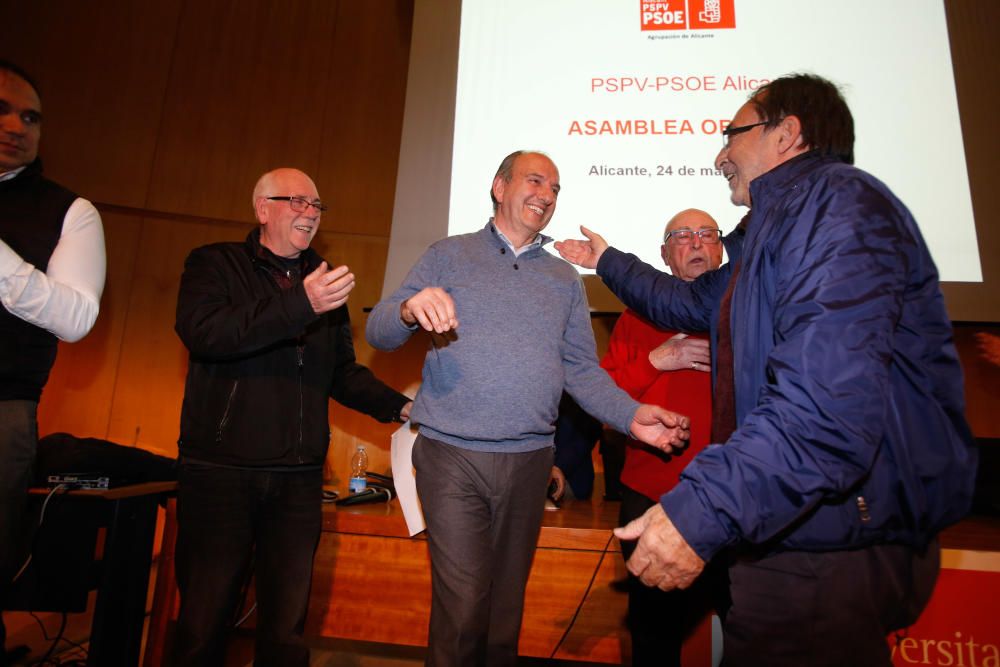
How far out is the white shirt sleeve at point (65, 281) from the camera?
4.25 ft

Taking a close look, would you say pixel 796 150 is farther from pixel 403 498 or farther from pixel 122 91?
pixel 122 91

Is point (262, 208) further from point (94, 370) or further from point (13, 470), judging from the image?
point (94, 370)

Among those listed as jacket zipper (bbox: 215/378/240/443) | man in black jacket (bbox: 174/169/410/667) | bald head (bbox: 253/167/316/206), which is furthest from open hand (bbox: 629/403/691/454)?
bald head (bbox: 253/167/316/206)

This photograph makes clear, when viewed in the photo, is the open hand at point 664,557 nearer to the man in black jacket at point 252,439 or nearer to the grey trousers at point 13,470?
Answer: the man in black jacket at point 252,439

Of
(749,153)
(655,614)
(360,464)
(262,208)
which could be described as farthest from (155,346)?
(749,153)

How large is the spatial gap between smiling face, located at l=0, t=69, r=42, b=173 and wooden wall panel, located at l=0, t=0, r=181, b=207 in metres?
2.79

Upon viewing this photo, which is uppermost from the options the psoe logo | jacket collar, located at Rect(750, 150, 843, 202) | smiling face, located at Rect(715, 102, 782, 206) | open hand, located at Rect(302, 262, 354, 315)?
the psoe logo

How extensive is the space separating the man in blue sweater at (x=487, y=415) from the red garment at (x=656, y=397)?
286 mm

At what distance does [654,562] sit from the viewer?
0.89 metres

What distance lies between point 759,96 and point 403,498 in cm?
168

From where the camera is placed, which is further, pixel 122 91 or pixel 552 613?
pixel 122 91

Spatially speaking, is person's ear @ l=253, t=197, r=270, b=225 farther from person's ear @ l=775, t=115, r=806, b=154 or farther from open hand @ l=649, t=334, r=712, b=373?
person's ear @ l=775, t=115, r=806, b=154

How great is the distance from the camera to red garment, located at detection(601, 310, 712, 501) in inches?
70.2

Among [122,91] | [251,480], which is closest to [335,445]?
[251,480]
